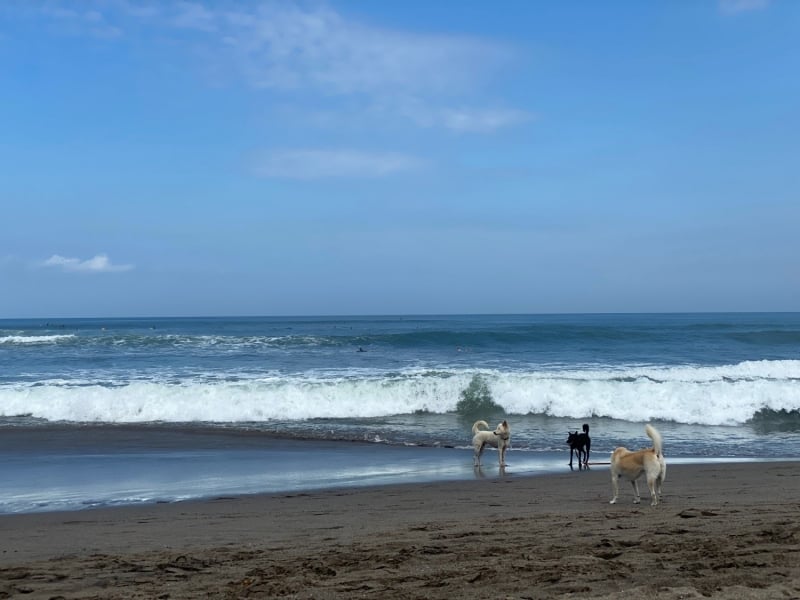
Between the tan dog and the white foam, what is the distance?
11.2m

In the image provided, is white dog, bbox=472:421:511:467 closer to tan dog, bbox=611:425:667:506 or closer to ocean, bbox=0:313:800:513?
ocean, bbox=0:313:800:513

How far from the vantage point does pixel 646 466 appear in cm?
802

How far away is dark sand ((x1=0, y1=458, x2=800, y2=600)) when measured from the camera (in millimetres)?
4645

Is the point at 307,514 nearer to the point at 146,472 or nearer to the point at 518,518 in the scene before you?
the point at 518,518

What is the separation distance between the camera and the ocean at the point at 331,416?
11.4 m

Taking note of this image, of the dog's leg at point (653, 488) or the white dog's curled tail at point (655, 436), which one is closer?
the white dog's curled tail at point (655, 436)

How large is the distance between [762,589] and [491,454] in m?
9.54

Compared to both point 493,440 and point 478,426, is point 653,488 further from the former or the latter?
point 478,426

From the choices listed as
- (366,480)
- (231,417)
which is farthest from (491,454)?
(231,417)

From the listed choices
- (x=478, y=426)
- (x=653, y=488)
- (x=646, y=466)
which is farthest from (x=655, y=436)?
(x=478, y=426)

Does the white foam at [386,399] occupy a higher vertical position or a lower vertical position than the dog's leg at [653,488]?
lower

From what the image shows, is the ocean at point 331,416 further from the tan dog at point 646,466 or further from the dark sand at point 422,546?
the tan dog at point 646,466

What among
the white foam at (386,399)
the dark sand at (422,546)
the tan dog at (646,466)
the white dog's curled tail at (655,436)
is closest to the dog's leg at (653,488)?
the tan dog at (646,466)

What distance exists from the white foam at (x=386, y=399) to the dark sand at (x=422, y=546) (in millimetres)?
10469
